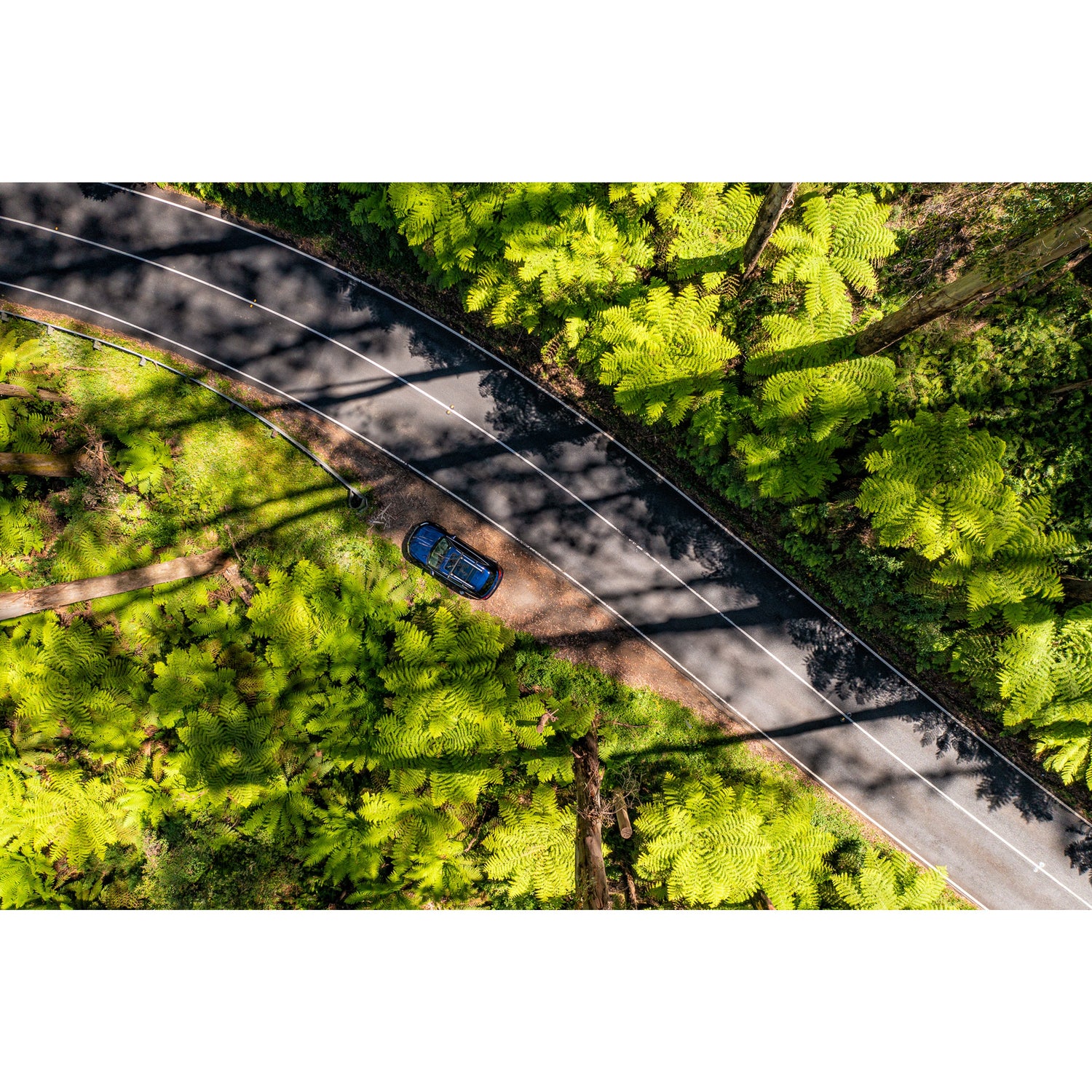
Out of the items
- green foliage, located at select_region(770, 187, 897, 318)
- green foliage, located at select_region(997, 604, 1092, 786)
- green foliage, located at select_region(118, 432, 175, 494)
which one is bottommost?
green foliage, located at select_region(997, 604, 1092, 786)

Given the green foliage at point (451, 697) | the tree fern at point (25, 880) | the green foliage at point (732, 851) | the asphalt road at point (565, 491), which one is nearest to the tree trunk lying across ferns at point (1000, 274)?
the asphalt road at point (565, 491)

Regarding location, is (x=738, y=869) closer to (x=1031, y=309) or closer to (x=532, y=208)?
(x=1031, y=309)

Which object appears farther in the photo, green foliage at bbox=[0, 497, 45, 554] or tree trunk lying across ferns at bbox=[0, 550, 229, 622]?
green foliage at bbox=[0, 497, 45, 554]

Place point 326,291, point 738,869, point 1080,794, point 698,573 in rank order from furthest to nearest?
point 326,291, point 698,573, point 1080,794, point 738,869

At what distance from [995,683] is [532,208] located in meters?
13.3

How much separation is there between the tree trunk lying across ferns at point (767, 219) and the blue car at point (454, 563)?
8521 mm

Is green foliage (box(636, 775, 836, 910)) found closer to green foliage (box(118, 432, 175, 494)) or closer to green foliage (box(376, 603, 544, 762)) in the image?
green foliage (box(376, 603, 544, 762))

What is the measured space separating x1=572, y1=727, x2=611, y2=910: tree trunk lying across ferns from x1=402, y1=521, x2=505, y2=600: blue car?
4427 mm

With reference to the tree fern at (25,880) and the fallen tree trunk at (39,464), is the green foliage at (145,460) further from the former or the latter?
the tree fern at (25,880)

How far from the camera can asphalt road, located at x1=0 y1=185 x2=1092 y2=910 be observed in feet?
41.4

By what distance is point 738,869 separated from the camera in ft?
35.1

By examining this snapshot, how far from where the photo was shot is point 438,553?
13.2 m

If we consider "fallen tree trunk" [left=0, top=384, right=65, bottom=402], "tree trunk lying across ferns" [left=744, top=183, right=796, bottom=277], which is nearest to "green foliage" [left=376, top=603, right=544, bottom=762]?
"tree trunk lying across ferns" [left=744, top=183, right=796, bottom=277]

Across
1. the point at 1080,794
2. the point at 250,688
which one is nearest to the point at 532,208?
the point at 250,688
